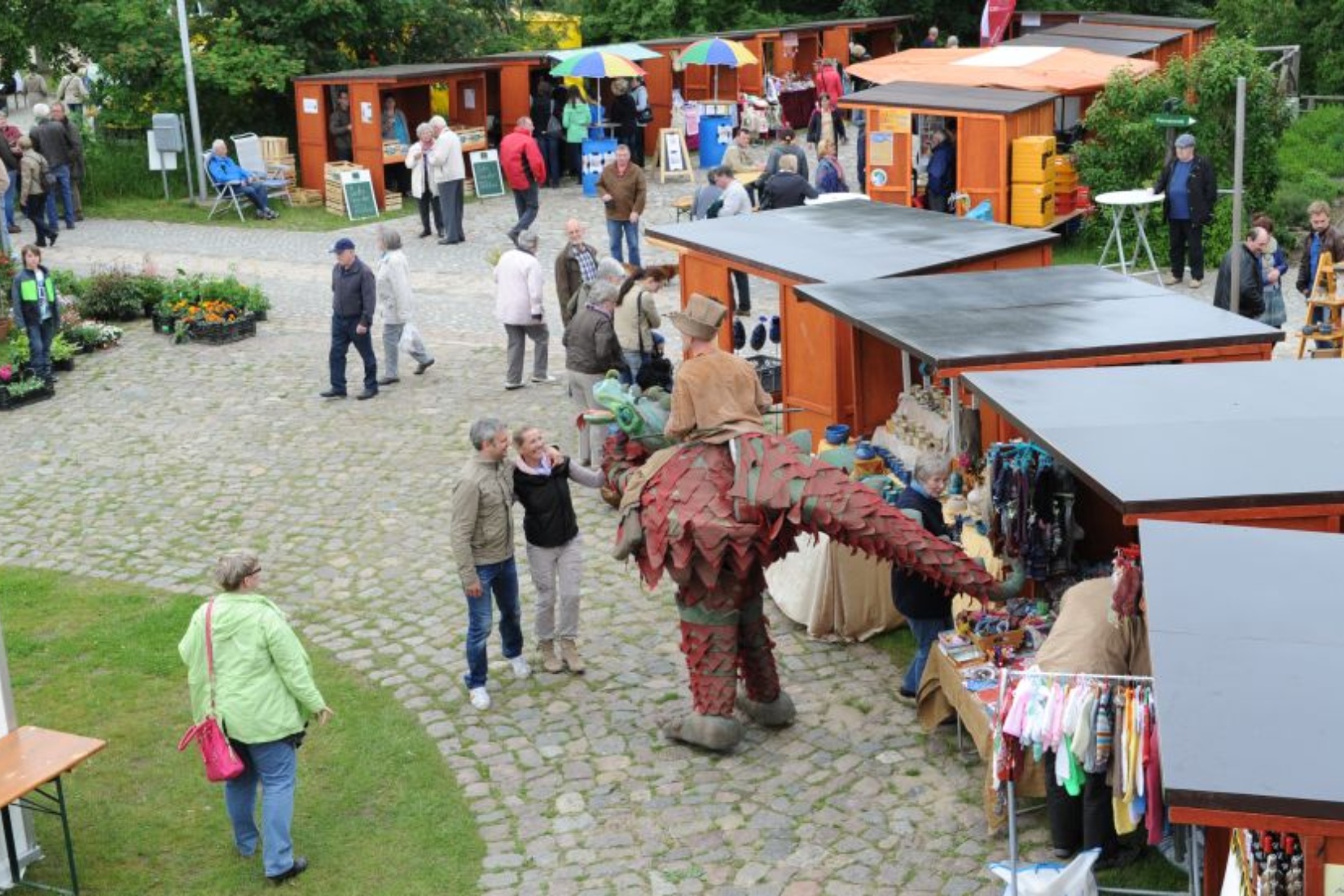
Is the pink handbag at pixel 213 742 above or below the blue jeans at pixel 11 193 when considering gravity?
below

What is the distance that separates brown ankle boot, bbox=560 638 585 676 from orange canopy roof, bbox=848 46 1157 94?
1495 centimetres

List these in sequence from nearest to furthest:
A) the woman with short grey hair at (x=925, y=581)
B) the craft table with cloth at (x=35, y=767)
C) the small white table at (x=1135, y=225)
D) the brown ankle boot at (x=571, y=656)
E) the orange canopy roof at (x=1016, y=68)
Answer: the craft table with cloth at (x=35, y=767) < the woman with short grey hair at (x=925, y=581) < the brown ankle boot at (x=571, y=656) < the small white table at (x=1135, y=225) < the orange canopy roof at (x=1016, y=68)

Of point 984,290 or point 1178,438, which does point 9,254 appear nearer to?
point 984,290

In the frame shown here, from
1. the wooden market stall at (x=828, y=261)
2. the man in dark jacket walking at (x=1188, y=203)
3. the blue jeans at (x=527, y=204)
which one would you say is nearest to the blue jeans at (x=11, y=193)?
the blue jeans at (x=527, y=204)

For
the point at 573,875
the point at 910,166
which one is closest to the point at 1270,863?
the point at 573,875

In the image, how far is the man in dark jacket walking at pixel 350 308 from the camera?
1720cm

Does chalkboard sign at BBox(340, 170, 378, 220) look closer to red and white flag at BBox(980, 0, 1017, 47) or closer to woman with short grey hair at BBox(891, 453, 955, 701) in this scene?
red and white flag at BBox(980, 0, 1017, 47)

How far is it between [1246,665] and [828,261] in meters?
7.98

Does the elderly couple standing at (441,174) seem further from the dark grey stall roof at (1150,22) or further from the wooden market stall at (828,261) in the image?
the dark grey stall roof at (1150,22)

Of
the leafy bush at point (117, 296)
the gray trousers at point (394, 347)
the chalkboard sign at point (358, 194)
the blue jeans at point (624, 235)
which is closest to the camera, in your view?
the gray trousers at point (394, 347)

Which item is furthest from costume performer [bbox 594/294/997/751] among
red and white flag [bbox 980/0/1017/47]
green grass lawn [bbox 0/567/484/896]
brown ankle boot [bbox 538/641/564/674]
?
red and white flag [bbox 980/0/1017/47]

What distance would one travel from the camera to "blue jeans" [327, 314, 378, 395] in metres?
17.4

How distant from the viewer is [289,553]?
13.9 meters

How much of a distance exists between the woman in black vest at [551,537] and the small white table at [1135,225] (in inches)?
430
